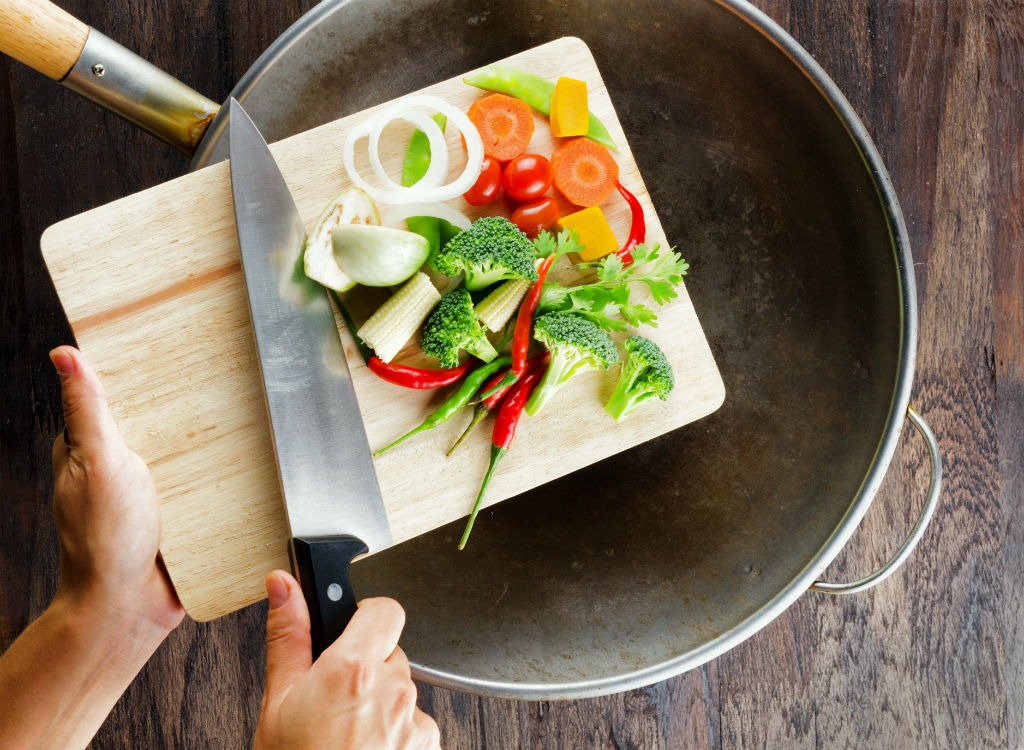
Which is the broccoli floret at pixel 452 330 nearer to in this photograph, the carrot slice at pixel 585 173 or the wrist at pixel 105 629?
the carrot slice at pixel 585 173

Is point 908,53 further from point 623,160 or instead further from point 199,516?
point 199,516

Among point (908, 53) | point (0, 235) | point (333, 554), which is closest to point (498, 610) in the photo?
point (333, 554)

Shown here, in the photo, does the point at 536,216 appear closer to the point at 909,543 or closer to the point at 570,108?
the point at 570,108

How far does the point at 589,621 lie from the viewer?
5.31ft

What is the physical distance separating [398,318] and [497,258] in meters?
0.21

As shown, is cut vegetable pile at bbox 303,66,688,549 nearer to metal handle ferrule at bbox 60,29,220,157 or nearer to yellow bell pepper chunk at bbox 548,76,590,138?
yellow bell pepper chunk at bbox 548,76,590,138

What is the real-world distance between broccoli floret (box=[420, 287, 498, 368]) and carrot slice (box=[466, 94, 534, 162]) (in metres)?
0.30

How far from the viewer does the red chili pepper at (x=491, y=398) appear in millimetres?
1345

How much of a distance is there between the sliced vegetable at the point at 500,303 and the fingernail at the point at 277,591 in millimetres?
544

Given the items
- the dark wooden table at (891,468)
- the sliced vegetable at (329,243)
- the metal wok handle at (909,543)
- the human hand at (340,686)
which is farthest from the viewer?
the dark wooden table at (891,468)

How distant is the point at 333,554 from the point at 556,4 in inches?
49.0

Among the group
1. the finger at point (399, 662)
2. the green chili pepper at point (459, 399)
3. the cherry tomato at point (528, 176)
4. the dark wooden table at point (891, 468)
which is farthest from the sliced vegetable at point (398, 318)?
the dark wooden table at point (891, 468)

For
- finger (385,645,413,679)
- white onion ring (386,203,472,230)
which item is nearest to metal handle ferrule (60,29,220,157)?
white onion ring (386,203,472,230)

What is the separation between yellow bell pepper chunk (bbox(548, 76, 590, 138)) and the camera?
4.58ft
